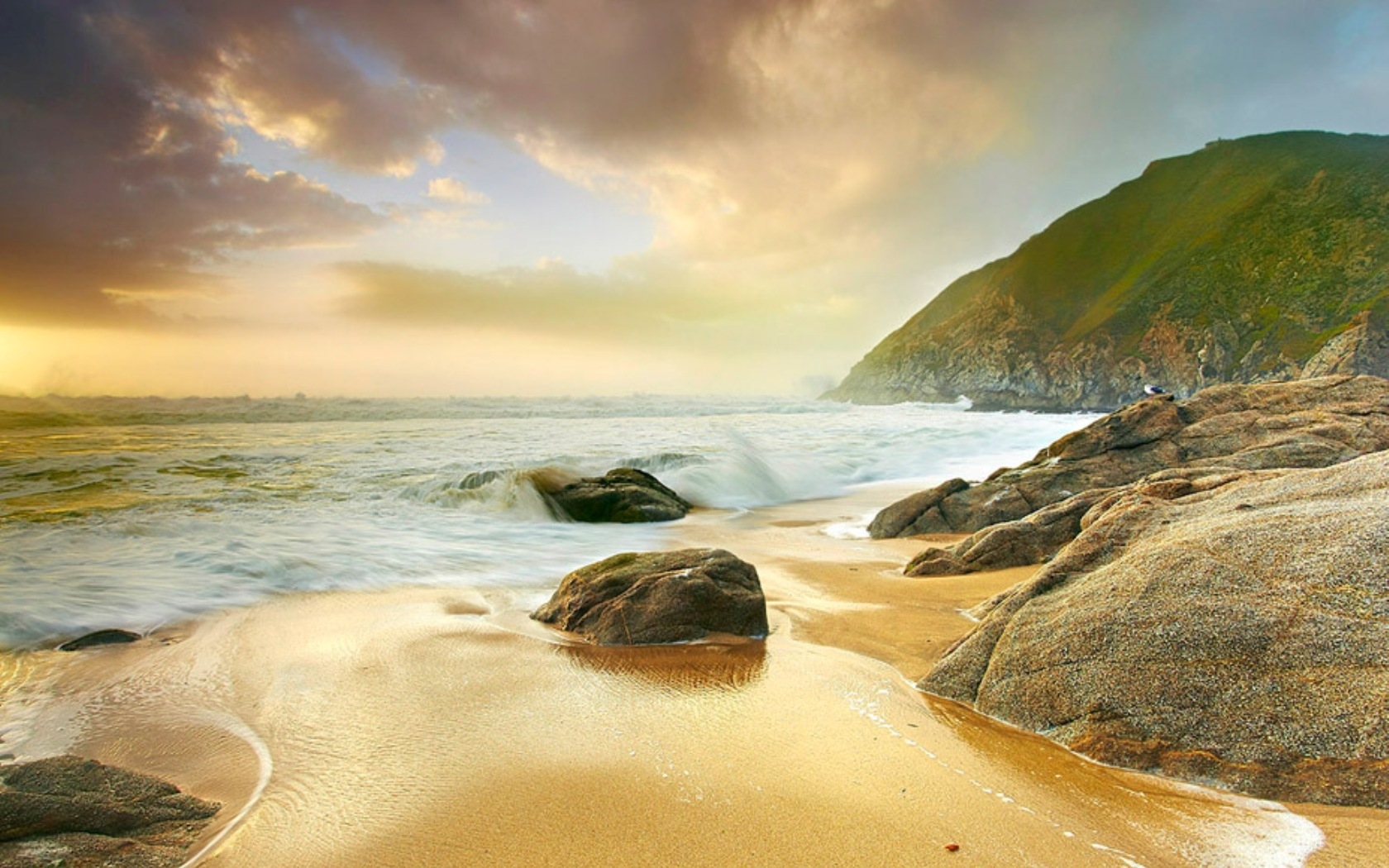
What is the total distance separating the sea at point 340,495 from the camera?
7.30 meters

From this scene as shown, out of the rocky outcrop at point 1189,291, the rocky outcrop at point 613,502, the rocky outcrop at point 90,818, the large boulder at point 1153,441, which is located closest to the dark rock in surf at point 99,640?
the rocky outcrop at point 90,818

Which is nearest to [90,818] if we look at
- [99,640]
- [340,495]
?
[99,640]

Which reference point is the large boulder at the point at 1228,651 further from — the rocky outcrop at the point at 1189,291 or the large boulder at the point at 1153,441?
the rocky outcrop at the point at 1189,291

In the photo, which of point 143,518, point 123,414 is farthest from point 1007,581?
point 123,414

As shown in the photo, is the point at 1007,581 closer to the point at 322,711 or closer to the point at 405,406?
the point at 322,711

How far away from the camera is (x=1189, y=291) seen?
249ft

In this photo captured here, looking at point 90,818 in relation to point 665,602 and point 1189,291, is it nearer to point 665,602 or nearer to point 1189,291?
point 665,602

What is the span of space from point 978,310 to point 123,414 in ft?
385

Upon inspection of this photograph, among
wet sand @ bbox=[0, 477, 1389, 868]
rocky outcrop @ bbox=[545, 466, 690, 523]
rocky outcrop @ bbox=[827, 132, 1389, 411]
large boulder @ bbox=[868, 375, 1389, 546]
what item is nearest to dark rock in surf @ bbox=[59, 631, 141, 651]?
wet sand @ bbox=[0, 477, 1389, 868]

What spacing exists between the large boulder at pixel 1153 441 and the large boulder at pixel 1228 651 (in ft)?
18.9

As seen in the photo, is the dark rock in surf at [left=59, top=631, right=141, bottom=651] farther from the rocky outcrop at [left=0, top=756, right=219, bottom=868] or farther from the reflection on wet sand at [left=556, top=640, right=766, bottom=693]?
the reflection on wet sand at [left=556, top=640, right=766, bottom=693]

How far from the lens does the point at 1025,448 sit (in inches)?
869

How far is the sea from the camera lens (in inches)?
287

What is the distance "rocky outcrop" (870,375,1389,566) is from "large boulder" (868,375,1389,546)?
15mm
